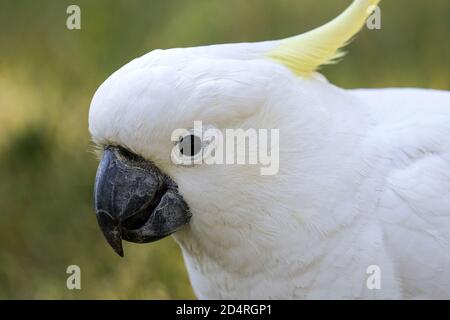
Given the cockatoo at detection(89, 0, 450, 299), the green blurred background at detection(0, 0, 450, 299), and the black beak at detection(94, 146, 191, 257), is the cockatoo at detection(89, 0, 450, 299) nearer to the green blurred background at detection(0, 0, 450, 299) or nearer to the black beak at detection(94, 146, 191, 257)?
the black beak at detection(94, 146, 191, 257)

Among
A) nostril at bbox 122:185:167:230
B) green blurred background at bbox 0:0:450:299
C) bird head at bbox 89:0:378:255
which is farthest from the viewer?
green blurred background at bbox 0:0:450:299

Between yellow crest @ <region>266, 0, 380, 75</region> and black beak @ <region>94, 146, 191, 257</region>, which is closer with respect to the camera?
black beak @ <region>94, 146, 191, 257</region>

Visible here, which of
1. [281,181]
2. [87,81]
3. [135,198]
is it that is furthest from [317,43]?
[87,81]

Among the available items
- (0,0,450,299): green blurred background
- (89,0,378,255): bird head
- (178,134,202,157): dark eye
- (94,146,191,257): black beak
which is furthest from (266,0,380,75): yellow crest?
(0,0,450,299): green blurred background

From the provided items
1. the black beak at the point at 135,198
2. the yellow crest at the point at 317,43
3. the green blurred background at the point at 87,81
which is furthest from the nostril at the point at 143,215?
the green blurred background at the point at 87,81

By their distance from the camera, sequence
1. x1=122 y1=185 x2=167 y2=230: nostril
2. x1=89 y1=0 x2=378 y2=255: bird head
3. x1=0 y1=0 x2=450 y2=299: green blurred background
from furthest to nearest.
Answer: x1=0 y1=0 x2=450 y2=299: green blurred background
x1=122 y1=185 x2=167 y2=230: nostril
x1=89 y1=0 x2=378 y2=255: bird head

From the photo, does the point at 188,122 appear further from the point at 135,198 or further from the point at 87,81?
the point at 87,81

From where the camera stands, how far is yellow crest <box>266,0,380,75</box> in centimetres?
251

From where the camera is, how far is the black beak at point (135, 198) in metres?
2.41

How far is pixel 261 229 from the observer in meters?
2.42

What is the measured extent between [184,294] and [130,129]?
128 cm

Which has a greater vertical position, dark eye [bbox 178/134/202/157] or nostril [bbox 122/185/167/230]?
dark eye [bbox 178/134/202/157]
